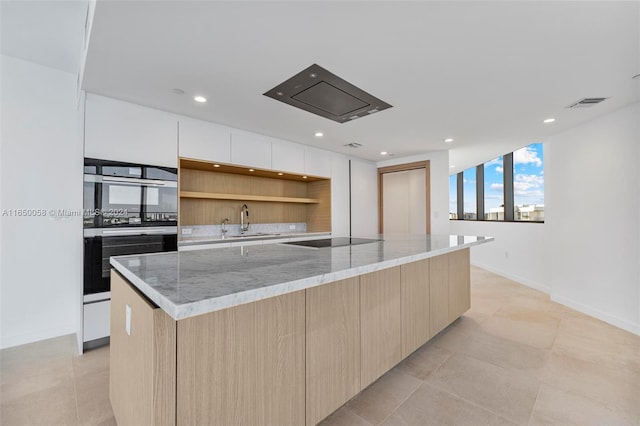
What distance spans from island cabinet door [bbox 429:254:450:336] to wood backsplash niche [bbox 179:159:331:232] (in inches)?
90.5

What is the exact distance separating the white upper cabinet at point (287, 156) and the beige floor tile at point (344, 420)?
298cm

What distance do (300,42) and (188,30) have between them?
0.66 m

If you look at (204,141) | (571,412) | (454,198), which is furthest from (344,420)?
(454,198)

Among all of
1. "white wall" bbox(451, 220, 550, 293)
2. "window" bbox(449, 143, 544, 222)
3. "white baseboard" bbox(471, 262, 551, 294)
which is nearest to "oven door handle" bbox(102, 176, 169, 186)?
"white wall" bbox(451, 220, 550, 293)

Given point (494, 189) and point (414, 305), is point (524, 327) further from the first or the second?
point (494, 189)

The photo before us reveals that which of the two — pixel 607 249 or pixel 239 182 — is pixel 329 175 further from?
pixel 607 249

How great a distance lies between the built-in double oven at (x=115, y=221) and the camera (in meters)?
2.41

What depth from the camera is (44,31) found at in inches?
84.9

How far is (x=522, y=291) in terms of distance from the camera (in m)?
4.27

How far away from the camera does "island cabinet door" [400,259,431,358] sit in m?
2.04

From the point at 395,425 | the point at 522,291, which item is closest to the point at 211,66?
the point at 395,425

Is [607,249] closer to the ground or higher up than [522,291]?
higher up

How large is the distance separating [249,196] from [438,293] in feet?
8.34

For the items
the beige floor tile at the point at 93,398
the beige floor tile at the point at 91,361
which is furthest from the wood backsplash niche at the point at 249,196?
the beige floor tile at the point at 93,398
